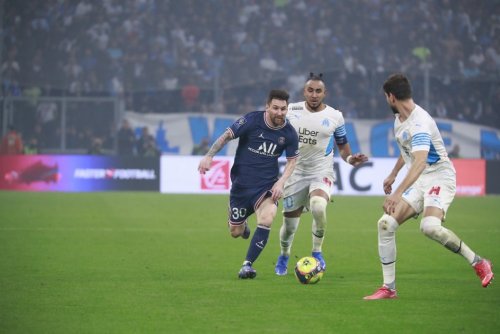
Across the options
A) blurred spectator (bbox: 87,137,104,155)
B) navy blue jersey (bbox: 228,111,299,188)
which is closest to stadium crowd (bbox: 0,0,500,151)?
blurred spectator (bbox: 87,137,104,155)

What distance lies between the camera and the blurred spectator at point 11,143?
90.2 feet

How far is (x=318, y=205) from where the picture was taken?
456 inches

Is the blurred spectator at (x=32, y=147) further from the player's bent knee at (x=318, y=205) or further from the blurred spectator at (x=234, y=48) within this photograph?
the player's bent knee at (x=318, y=205)

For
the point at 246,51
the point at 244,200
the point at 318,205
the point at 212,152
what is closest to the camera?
the point at 212,152

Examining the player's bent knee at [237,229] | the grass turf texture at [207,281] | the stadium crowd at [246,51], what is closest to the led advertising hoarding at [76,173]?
the stadium crowd at [246,51]

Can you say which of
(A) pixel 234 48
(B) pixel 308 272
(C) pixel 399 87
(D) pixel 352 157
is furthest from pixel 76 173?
(C) pixel 399 87

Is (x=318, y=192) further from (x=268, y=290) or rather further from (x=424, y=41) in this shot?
(x=424, y=41)

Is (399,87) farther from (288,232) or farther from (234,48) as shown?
(234,48)

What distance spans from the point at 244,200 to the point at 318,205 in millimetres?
905

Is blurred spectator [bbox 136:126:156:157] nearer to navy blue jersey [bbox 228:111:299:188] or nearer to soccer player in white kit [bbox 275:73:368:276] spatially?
soccer player in white kit [bbox 275:73:368:276]

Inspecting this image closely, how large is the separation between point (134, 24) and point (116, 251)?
19.8 metres

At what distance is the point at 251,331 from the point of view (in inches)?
289

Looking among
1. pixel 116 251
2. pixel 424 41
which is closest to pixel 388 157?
pixel 424 41

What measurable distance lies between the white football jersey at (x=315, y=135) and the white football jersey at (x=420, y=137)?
96.6 inches
